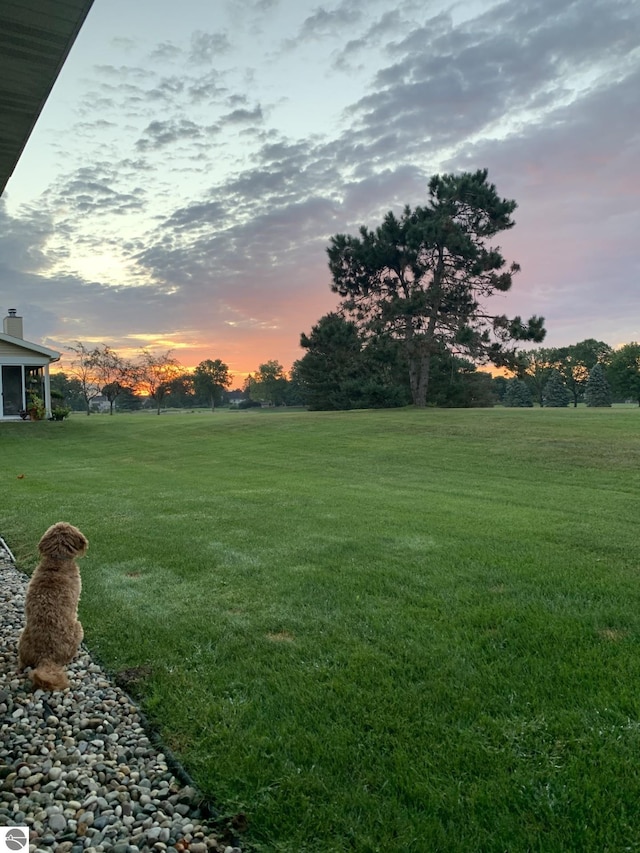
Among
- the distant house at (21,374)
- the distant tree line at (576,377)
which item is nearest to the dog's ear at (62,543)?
the distant house at (21,374)

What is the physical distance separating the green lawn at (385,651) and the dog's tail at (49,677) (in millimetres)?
385

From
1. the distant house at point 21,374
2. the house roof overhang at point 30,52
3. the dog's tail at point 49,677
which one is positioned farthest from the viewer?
the distant house at point 21,374

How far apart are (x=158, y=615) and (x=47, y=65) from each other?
11.2 ft

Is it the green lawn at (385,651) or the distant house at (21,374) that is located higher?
the distant house at (21,374)

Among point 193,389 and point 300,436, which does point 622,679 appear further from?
point 193,389

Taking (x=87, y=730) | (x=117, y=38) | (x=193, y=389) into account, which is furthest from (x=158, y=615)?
(x=193, y=389)

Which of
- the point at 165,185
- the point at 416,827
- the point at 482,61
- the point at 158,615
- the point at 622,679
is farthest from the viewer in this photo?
the point at 165,185

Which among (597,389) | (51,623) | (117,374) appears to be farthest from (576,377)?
(51,623)

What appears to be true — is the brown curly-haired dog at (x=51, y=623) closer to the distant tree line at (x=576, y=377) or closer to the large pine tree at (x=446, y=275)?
the large pine tree at (x=446, y=275)

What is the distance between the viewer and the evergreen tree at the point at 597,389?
51.8 meters

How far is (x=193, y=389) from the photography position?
64.0 m

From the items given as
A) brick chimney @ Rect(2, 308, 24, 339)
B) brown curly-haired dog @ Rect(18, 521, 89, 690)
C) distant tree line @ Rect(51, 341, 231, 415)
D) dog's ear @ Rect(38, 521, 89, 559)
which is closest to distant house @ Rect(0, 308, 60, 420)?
brick chimney @ Rect(2, 308, 24, 339)

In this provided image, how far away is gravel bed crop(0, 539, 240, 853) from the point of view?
1.76 m

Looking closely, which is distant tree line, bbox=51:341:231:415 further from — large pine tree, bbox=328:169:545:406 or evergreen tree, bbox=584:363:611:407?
evergreen tree, bbox=584:363:611:407
